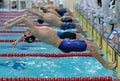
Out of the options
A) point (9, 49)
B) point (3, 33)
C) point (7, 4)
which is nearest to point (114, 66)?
point (9, 49)

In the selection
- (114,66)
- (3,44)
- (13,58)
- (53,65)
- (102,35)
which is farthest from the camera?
(3,44)

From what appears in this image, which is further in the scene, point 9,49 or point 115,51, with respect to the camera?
point 9,49

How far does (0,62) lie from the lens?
19.9 ft

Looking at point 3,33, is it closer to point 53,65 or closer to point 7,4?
point 53,65

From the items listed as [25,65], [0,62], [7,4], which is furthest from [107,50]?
[7,4]

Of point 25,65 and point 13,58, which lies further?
point 13,58

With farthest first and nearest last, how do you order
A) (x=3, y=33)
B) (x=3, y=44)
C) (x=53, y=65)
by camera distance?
(x=3, y=33) → (x=3, y=44) → (x=53, y=65)

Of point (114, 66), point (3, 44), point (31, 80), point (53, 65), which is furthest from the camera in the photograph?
point (3, 44)

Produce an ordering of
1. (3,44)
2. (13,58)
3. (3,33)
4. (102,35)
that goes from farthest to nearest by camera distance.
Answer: (3,33) → (3,44) → (102,35) → (13,58)

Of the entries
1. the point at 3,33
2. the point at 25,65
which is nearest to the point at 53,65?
the point at 25,65

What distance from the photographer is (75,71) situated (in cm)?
539

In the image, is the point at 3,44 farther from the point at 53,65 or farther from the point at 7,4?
the point at 7,4

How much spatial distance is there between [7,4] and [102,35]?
12.8 meters

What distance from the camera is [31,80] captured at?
4125mm
